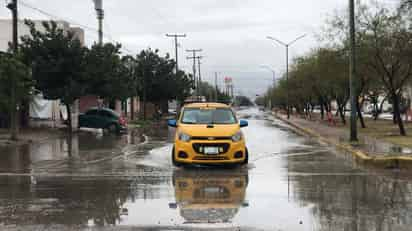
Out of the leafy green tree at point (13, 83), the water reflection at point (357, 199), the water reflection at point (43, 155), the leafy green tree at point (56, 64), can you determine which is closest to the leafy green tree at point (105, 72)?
the leafy green tree at point (56, 64)

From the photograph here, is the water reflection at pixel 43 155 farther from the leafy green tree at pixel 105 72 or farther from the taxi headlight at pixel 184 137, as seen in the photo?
the leafy green tree at pixel 105 72

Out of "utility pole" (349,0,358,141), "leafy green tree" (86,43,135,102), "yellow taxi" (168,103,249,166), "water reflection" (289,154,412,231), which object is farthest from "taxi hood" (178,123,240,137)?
"leafy green tree" (86,43,135,102)

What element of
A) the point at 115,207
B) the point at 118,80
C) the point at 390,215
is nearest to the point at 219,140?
the point at 115,207

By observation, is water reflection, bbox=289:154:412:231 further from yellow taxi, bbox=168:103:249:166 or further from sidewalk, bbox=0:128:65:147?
sidewalk, bbox=0:128:65:147

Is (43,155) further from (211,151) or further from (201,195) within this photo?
(201,195)

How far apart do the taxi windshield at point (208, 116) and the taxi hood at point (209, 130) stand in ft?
1.58

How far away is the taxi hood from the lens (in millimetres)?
13398

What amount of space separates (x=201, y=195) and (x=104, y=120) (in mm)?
23583

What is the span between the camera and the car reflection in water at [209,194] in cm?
808

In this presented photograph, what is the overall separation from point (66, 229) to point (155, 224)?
1.20m

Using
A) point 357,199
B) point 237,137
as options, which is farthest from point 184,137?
point 357,199

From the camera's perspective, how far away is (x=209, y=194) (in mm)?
9898

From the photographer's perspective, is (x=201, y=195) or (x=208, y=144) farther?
(x=208, y=144)

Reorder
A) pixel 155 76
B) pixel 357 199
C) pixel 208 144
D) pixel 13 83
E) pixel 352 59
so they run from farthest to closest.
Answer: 1. pixel 155 76
2. pixel 13 83
3. pixel 352 59
4. pixel 208 144
5. pixel 357 199
